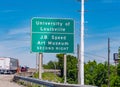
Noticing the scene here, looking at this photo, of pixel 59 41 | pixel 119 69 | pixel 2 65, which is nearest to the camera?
pixel 59 41

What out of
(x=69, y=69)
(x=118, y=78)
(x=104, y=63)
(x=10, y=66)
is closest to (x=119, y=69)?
(x=118, y=78)

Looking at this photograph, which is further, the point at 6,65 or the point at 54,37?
the point at 6,65

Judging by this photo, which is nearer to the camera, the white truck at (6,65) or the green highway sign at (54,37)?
the green highway sign at (54,37)

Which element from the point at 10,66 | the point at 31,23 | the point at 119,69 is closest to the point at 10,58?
the point at 10,66

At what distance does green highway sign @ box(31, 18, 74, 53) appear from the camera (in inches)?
1308

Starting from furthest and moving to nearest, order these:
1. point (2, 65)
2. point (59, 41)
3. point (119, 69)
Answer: point (119, 69), point (2, 65), point (59, 41)

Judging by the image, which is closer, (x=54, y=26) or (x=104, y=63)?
(x=54, y=26)

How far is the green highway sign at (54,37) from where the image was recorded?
3322 centimetres

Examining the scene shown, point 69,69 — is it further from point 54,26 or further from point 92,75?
point 54,26

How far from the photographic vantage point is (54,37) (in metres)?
33.4

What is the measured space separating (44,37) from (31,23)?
56.5 inches

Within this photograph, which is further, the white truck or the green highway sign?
the white truck

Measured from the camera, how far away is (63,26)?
1323 inches

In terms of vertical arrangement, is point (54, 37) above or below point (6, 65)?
above
